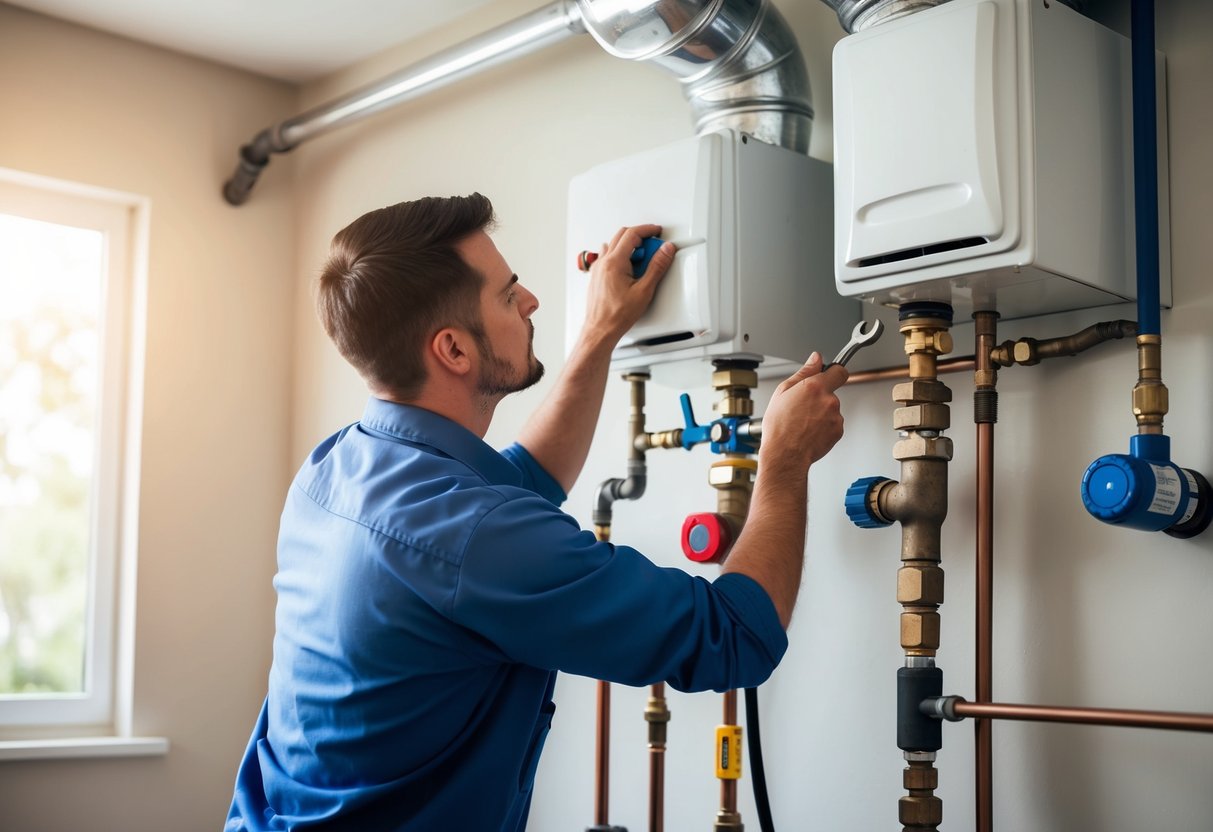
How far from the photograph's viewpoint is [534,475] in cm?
170

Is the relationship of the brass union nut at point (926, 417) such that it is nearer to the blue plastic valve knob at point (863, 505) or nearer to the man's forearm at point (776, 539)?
the blue plastic valve knob at point (863, 505)

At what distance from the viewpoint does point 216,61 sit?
2.91m

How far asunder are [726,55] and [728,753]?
3.11 feet

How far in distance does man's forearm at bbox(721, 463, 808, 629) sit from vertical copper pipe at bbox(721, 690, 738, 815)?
532 millimetres

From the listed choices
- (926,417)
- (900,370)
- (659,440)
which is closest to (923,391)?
(926,417)

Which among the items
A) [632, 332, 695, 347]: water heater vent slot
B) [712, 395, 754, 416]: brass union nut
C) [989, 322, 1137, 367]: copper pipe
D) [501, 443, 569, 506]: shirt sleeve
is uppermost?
[632, 332, 695, 347]: water heater vent slot

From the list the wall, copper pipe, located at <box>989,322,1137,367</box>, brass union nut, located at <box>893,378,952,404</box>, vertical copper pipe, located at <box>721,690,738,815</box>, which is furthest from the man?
the wall

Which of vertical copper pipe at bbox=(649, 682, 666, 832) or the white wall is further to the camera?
vertical copper pipe at bbox=(649, 682, 666, 832)

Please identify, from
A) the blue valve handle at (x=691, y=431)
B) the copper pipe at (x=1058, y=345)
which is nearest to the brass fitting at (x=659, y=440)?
the blue valve handle at (x=691, y=431)

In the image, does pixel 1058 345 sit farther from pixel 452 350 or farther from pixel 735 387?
pixel 452 350

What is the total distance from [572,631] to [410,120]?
175 cm

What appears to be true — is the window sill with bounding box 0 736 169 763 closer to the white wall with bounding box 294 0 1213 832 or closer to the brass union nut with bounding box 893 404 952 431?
the white wall with bounding box 294 0 1213 832

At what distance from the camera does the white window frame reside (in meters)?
2.65

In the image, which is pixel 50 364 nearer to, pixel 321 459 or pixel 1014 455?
pixel 321 459
